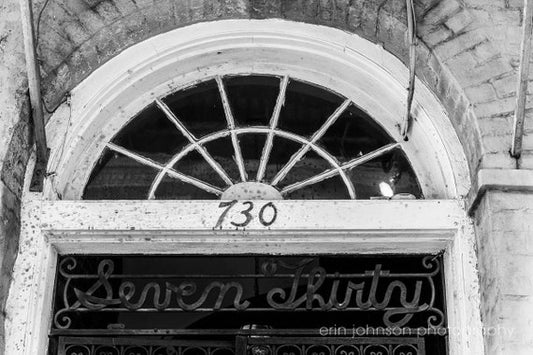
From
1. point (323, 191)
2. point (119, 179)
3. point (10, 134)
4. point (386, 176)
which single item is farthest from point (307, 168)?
point (10, 134)

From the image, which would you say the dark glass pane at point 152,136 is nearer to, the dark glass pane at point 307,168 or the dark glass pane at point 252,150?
the dark glass pane at point 252,150

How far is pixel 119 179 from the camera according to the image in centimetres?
509

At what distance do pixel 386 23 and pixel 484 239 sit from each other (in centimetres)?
129

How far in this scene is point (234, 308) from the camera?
4.65 metres

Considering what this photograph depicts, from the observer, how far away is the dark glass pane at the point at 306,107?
17.0 ft

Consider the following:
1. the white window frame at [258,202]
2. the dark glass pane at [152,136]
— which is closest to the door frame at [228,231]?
the white window frame at [258,202]

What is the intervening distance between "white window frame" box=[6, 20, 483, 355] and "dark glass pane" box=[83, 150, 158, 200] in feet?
0.22

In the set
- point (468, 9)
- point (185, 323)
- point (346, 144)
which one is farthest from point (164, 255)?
point (185, 323)

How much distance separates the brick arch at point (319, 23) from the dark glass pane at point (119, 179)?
0.43 metres

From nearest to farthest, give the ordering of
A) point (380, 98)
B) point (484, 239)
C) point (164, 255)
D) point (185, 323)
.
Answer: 1. point (484, 239)
2. point (164, 255)
3. point (380, 98)
4. point (185, 323)

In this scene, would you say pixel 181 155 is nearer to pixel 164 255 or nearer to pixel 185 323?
pixel 164 255

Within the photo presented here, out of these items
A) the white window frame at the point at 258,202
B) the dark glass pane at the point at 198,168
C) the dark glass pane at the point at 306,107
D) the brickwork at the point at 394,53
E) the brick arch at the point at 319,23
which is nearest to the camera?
the brickwork at the point at 394,53

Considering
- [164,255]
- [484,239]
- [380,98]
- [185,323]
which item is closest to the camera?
[484,239]

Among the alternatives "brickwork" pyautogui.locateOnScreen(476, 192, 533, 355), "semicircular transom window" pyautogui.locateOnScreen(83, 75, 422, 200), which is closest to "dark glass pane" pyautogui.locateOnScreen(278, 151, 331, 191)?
"semicircular transom window" pyautogui.locateOnScreen(83, 75, 422, 200)
